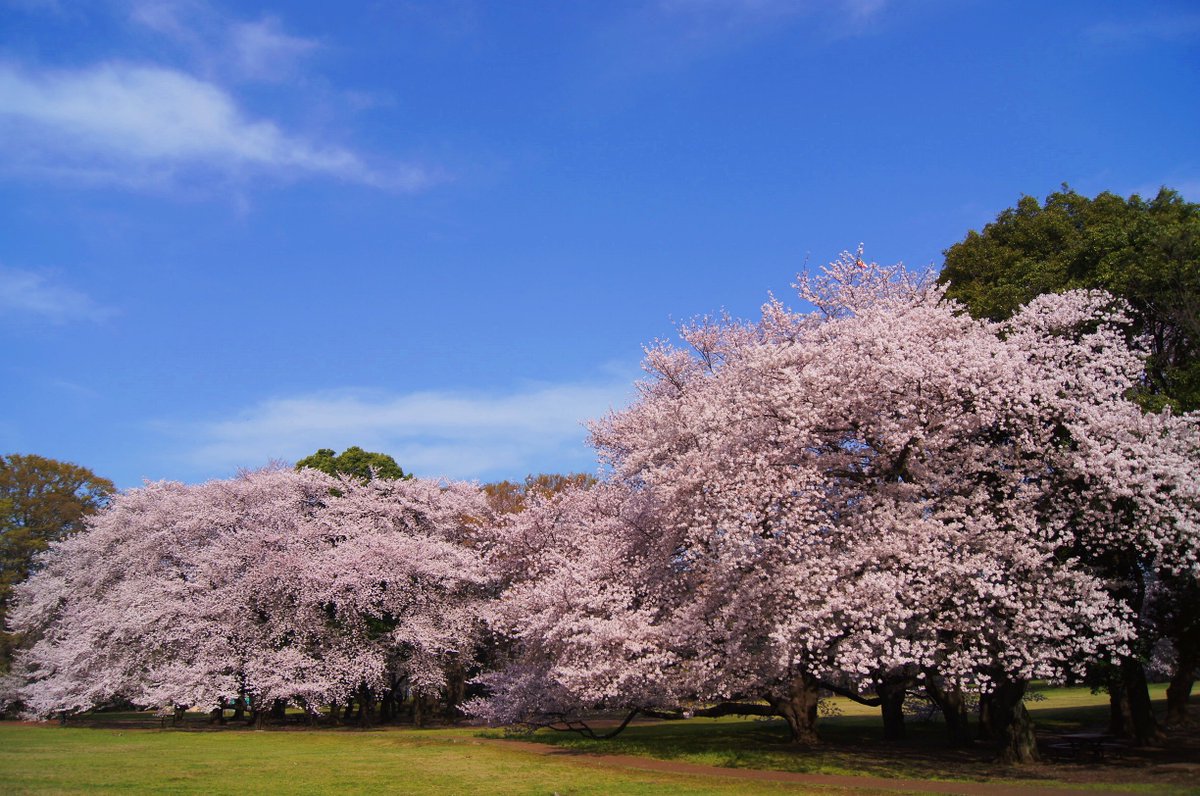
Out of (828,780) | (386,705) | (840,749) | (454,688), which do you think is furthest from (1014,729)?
(386,705)

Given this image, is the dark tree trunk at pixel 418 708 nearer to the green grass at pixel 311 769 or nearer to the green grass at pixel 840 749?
the green grass at pixel 840 749

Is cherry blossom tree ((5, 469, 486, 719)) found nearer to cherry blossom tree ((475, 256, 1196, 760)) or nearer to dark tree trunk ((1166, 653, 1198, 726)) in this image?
cherry blossom tree ((475, 256, 1196, 760))

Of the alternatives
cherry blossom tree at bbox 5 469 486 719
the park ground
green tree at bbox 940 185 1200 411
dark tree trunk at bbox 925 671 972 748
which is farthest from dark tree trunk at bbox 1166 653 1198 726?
cherry blossom tree at bbox 5 469 486 719

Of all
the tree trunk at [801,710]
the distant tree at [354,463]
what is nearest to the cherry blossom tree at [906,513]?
the tree trunk at [801,710]

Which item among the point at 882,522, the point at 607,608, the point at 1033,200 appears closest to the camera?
the point at 882,522

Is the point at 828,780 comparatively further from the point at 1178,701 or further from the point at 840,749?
the point at 1178,701

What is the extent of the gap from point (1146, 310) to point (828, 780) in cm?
1347

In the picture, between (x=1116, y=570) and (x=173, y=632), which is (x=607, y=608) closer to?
(x=1116, y=570)

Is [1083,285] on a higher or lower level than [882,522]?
higher

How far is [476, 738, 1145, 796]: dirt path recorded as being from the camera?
15.3 meters

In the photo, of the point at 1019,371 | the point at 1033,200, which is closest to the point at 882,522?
the point at 1019,371

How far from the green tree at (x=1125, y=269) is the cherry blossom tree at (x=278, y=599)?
22871 mm

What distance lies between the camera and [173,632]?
36.3 meters

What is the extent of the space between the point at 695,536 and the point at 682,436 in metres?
4.41
